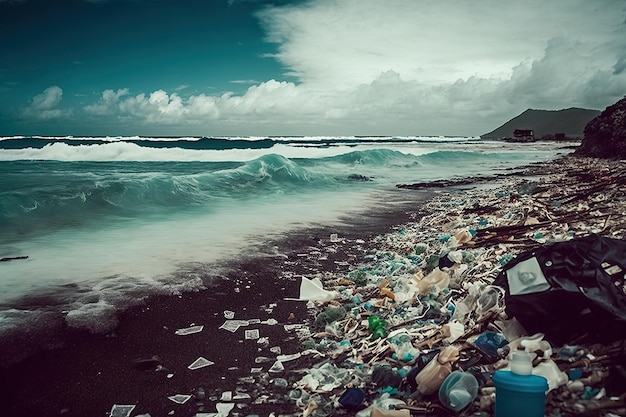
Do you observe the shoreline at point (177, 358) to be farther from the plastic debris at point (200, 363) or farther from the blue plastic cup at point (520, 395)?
the blue plastic cup at point (520, 395)

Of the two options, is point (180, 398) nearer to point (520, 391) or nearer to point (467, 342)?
point (467, 342)

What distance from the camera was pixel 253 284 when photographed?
18.3 feet

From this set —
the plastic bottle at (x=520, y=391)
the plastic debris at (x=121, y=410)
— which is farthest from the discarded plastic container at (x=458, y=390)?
the plastic debris at (x=121, y=410)

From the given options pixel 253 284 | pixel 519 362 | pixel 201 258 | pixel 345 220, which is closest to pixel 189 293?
pixel 253 284

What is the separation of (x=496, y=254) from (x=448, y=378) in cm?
278

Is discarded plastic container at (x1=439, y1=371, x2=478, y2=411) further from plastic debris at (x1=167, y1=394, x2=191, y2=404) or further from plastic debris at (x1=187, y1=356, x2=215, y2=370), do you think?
plastic debris at (x1=187, y1=356, x2=215, y2=370)

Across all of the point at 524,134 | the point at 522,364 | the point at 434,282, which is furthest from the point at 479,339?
the point at 524,134

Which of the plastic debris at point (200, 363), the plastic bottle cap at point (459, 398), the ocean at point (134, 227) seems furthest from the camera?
the ocean at point (134, 227)

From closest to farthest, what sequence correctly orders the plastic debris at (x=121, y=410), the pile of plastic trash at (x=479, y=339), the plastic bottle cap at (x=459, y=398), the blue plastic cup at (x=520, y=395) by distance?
the blue plastic cup at (x=520, y=395)
the pile of plastic trash at (x=479, y=339)
the plastic bottle cap at (x=459, y=398)
the plastic debris at (x=121, y=410)

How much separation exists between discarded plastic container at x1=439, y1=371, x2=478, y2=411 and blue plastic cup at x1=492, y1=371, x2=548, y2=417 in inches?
11.6

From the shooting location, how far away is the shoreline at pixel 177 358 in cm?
305

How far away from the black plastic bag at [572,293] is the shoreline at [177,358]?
1.59 metres

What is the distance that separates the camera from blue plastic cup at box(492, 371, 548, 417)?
1.97 metres

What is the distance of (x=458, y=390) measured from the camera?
94.0 inches
